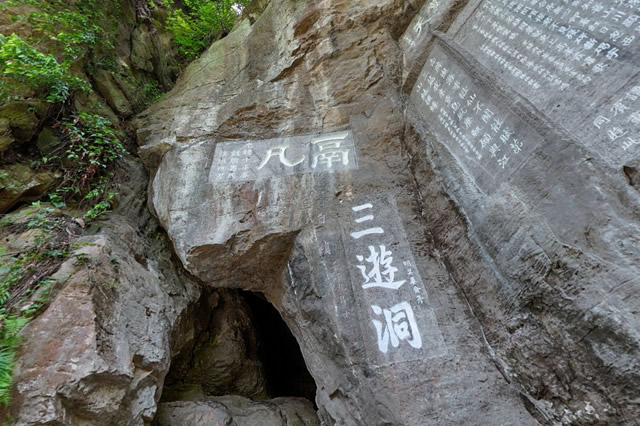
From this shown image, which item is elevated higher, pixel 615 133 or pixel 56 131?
pixel 56 131

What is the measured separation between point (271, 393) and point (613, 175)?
6067 millimetres

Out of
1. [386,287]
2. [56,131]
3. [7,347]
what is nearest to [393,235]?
[386,287]

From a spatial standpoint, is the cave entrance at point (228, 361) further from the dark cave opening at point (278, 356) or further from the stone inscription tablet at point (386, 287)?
the stone inscription tablet at point (386, 287)

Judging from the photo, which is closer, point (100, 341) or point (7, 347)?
point (7, 347)

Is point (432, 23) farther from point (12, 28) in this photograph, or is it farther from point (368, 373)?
point (12, 28)

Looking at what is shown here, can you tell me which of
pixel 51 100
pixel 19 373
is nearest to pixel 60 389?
pixel 19 373

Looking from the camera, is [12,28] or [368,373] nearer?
[368,373]

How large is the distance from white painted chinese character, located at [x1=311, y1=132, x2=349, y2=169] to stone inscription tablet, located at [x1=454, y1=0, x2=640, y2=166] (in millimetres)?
2045

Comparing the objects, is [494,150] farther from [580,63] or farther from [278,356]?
[278,356]

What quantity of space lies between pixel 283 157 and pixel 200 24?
21.1 feet

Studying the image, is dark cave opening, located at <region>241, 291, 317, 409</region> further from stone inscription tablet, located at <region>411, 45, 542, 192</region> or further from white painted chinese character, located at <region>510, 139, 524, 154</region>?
white painted chinese character, located at <region>510, 139, 524, 154</region>

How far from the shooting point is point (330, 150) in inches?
188

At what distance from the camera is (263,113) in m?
5.40

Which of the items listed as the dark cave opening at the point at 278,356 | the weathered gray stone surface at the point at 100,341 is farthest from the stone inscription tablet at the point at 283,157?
the dark cave opening at the point at 278,356
